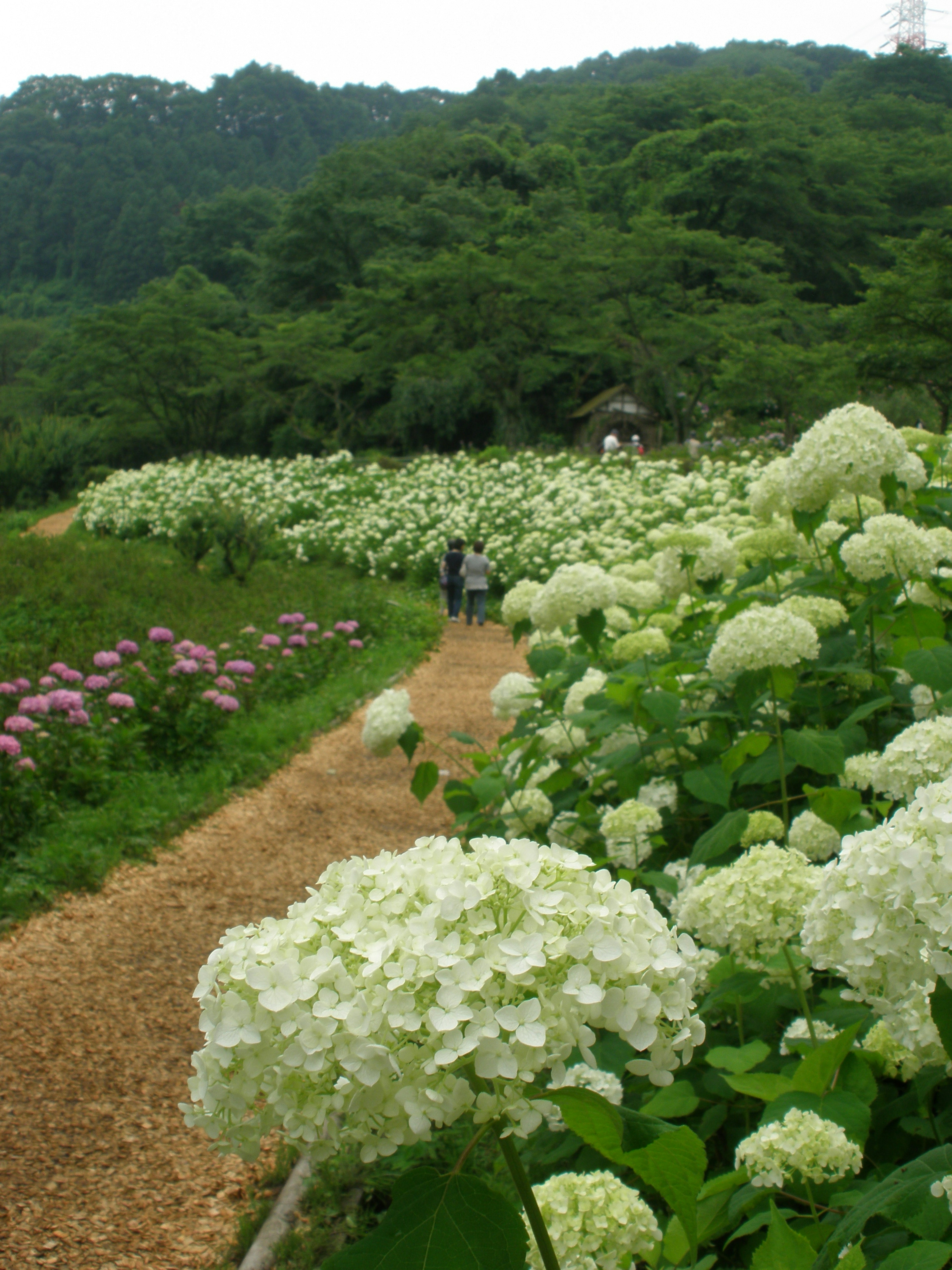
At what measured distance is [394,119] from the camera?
3248 inches

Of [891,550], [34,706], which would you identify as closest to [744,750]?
[891,550]

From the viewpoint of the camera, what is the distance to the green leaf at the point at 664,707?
2.40m

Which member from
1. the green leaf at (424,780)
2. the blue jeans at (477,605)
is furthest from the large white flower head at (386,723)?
the blue jeans at (477,605)

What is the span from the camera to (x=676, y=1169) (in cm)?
87

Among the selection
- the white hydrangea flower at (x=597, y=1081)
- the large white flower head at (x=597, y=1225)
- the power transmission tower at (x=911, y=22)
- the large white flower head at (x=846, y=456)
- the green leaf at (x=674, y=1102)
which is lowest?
the white hydrangea flower at (x=597, y=1081)

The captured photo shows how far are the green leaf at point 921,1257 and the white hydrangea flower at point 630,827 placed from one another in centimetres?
137

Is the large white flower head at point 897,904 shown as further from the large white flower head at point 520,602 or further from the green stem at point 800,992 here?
the large white flower head at point 520,602

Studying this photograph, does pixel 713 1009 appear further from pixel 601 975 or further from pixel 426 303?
pixel 426 303

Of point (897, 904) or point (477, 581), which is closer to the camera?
point (897, 904)

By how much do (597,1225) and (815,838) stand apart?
106 centimetres

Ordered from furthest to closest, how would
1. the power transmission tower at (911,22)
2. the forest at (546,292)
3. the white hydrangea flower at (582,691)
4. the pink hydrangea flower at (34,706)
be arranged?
the power transmission tower at (911,22), the forest at (546,292), the pink hydrangea flower at (34,706), the white hydrangea flower at (582,691)

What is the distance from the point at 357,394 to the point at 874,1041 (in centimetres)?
3146

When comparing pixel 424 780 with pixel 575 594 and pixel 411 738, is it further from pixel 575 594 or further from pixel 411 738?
pixel 575 594

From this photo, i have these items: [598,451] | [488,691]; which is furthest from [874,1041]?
[598,451]
